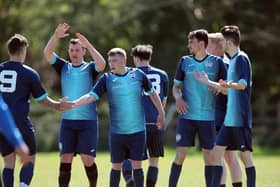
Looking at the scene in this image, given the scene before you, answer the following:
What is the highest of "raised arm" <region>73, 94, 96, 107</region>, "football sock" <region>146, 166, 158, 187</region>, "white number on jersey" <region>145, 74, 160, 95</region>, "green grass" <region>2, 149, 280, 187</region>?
"white number on jersey" <region>145, 74, 160, 95</region>

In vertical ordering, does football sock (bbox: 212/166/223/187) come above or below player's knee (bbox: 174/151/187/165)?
below

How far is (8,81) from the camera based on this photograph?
39.8 ft

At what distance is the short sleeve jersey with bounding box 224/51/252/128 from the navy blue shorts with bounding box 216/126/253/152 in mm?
74

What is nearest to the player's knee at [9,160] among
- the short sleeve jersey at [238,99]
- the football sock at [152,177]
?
the football sock at [152,177]

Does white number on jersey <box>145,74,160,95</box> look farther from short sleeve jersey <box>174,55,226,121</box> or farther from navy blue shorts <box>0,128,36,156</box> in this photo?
navy blue shorts <box>0,128,36,156</box>

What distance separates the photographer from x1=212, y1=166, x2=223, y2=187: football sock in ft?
42.0

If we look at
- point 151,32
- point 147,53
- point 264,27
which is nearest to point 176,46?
point 151,32

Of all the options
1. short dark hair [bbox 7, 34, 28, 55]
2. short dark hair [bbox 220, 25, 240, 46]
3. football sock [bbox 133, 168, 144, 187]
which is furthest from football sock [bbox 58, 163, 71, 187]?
short dark hair [bbox 220, 25, 240, 46]

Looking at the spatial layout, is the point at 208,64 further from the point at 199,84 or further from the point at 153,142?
the point at 153,142

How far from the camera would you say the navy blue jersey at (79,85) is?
13.0m

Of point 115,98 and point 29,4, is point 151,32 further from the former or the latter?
point 115,98

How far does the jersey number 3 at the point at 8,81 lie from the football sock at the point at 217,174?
3146 mm

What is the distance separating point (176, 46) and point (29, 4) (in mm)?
7279

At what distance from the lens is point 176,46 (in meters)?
42.4
